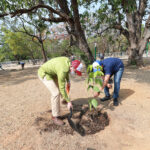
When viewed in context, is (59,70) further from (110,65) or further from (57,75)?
(110,65)

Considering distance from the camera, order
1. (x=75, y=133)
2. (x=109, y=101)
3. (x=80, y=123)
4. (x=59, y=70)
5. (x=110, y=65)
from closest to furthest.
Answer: (x=59, y=70) → (x=75, y=133) → (x=80, y=123) → (x=110, y=65) → (x=109, y=101)

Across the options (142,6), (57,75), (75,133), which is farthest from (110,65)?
(142,6)

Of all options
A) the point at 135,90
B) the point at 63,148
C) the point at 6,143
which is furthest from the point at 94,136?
the point at 135,90

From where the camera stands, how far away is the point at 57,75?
2457mm

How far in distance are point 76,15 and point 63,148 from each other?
5845mm

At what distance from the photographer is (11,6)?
5.07 m

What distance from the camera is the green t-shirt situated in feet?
7.45

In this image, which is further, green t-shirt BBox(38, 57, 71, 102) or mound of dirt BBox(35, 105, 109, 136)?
mound of dirt BBox(35, 105, 109, 136)

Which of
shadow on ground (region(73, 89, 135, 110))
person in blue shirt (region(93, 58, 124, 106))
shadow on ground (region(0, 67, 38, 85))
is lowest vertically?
shadow on ground (region(0, 67, 38, 85))

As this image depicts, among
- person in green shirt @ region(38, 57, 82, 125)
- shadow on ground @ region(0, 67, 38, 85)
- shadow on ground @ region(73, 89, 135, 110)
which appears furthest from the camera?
shadow on ground @ region(0, 67, 38, 85)

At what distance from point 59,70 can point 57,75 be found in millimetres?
197

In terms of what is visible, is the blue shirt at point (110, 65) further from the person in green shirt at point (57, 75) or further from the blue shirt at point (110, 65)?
the person in green shirt at point (57, 75)

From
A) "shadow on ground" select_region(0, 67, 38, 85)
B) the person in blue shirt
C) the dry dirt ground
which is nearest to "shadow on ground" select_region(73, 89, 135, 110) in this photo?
the dry dirt ground

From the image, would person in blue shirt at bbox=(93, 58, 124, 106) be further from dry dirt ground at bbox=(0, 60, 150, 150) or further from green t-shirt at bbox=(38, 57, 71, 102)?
green t-shirt at bbox=(38, 57, 71, 102)
